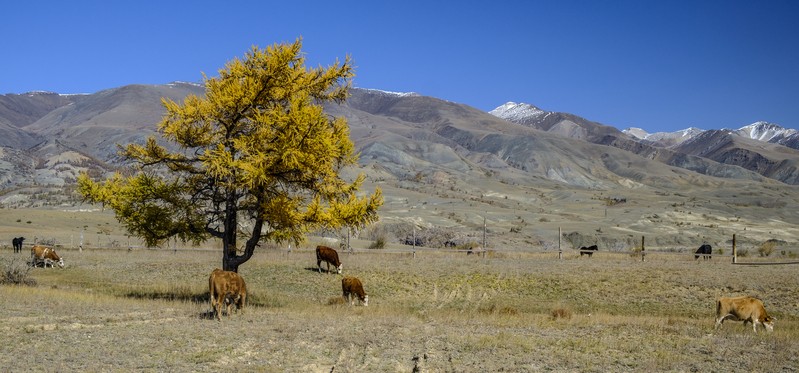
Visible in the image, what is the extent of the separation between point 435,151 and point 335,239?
370 ft

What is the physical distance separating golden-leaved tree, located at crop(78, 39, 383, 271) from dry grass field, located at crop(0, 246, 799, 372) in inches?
102

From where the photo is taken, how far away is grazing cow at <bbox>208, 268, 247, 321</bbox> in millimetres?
16891

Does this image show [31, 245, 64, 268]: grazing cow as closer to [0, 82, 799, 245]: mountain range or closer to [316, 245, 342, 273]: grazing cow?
[316, 245, 342, 273]: grazing cow

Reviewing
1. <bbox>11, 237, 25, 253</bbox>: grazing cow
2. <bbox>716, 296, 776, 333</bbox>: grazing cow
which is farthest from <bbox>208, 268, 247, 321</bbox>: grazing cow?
<bbox>11, 237, 25, 253</bbox>: grazing cow

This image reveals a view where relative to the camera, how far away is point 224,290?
17.1 m

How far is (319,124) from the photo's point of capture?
20.3 m

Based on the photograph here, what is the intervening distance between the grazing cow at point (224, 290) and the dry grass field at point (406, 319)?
469 millimetres

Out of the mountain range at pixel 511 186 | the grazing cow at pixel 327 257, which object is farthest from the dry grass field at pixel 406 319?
the mountain range at pixel 511 186

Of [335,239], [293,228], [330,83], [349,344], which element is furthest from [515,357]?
[335,239]

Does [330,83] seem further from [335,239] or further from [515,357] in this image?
[335,239]

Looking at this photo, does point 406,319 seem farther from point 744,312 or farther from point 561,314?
point 744,312

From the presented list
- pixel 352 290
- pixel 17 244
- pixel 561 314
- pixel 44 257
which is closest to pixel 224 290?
pixel 352 290

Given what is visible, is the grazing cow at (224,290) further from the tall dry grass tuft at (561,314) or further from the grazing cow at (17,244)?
the grazing cow at (17,244)

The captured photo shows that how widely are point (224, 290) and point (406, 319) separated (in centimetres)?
470
